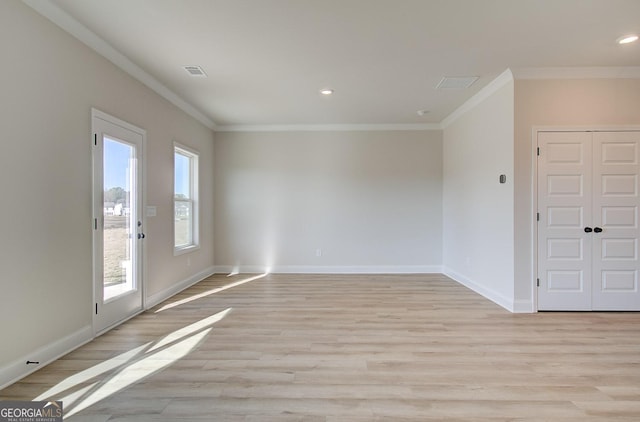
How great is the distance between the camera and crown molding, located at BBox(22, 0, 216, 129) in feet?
7.95

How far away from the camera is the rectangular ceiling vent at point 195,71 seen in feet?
11.7

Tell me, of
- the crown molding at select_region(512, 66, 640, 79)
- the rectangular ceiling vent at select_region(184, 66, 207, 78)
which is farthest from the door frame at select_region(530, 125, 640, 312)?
the rectangular ceiling vent at select_region(184, 66, 207, 78)

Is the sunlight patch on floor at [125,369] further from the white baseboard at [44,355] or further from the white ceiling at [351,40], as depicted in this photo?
the white ceiling at [351,40]

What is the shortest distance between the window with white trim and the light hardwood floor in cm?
134

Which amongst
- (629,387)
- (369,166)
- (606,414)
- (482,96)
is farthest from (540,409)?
(369,166)

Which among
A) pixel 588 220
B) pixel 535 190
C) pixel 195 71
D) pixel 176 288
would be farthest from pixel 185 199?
pixel 588 220

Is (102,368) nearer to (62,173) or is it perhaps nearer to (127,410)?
(127,410)

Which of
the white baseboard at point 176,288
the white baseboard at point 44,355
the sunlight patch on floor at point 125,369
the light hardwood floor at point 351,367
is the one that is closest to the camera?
the light hardwood floor at point 351,367

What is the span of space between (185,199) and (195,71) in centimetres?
223

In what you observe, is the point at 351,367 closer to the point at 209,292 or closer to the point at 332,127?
the point at 209,292

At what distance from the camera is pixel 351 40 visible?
2965 mm

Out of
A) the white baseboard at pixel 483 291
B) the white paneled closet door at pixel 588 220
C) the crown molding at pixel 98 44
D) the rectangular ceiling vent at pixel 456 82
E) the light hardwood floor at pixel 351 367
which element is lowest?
the light hardwood floor at pixel 351 367

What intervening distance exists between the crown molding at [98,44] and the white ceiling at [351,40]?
0.19 feet

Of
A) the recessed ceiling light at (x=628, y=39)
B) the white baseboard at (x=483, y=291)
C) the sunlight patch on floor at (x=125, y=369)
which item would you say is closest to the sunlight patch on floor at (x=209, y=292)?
the sunlight patch on floor at (x=125, y=369)
